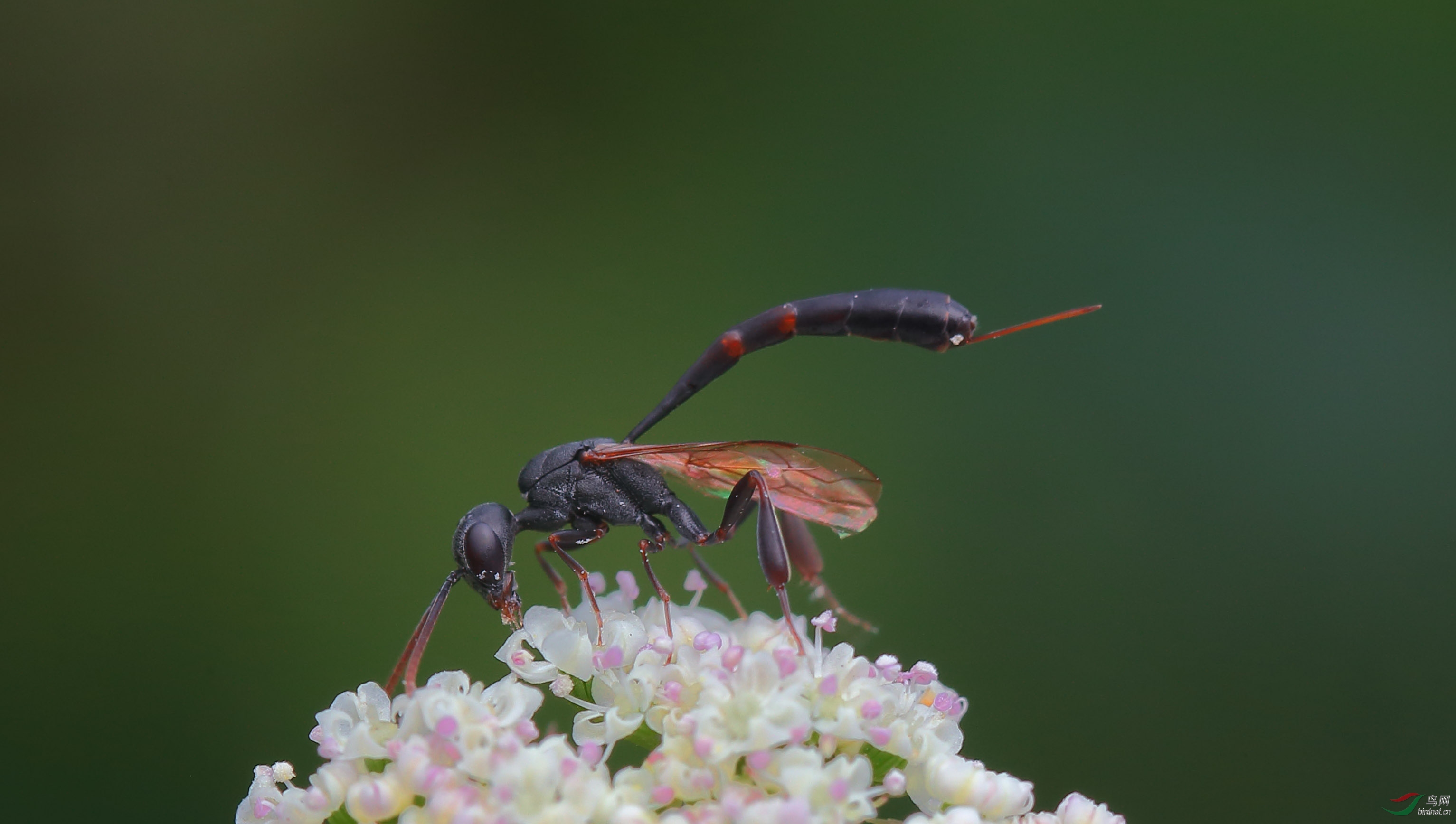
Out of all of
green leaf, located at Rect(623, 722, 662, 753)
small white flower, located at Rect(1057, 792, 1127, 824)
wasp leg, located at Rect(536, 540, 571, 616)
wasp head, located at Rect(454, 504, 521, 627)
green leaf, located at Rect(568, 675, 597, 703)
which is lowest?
small white flower, located at Rect(1057, 792, 1127, 824)

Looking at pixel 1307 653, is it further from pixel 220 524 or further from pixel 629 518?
pixel 220 524

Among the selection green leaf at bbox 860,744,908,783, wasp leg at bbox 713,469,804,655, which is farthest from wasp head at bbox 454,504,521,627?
green leaf at bbox 860,744,908,783

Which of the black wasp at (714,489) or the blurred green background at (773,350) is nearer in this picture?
the black wasp at (714,489)

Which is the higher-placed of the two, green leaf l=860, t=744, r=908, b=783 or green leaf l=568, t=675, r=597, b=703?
green leaf l=568, t=675, r=597, b=703

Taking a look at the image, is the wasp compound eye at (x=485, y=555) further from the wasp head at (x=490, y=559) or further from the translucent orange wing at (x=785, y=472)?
the translucent orange wing at (x=785, y=472)

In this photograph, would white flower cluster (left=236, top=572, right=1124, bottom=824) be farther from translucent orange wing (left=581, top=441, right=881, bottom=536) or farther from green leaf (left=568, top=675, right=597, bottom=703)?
translucent orange wing (left=581, top=441, right=881, bottom=536)

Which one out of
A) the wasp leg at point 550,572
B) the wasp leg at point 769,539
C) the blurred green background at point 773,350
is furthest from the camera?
the blurred green background at point 773,350

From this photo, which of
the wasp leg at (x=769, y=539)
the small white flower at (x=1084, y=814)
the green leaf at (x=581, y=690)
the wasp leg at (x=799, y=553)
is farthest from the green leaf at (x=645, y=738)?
the small white flower at (x=1084, y=814)

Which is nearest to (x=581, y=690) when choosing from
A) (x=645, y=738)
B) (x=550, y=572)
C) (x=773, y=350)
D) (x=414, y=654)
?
(x=645, y=738)
